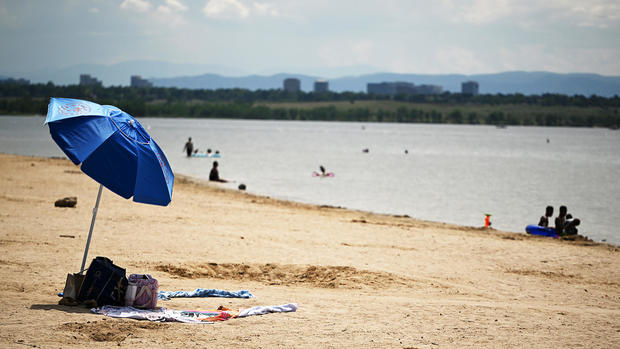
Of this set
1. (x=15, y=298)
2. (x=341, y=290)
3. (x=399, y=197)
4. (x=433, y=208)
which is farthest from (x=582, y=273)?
(x=399, y=197)

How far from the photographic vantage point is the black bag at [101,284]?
27.0 ft

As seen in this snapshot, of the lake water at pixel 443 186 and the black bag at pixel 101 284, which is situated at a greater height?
the black bag at pixel 101 284

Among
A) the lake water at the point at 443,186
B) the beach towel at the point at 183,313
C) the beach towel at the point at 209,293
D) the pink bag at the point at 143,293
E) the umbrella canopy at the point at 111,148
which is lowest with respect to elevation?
the lake water at the point at 443,186

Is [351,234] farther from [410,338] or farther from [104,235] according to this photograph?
[410,338]

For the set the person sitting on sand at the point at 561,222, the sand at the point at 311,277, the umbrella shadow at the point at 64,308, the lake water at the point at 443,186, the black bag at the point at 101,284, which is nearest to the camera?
the sand at the point at 311,277

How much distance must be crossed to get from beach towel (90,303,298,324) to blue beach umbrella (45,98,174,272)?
1.34 m

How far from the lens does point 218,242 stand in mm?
14523

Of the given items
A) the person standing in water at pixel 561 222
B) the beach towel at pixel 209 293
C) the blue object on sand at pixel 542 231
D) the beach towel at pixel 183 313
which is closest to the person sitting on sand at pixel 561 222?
the person standing in water at pixel 561 222

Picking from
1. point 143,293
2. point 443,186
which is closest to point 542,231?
point 143,293

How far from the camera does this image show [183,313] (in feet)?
27.1

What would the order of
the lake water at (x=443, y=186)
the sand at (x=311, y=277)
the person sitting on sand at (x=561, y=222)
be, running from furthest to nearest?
the lake water at (x=443, y=186) → the person sitting on sand at (x=561, y=222) → the sand at (x=311, y=277)

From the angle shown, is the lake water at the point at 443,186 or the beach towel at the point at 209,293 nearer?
the beach towel at the point at 209,293

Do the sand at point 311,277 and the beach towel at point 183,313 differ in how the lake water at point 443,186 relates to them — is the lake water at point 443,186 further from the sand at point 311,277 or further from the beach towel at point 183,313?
the beach towel at point 183,313

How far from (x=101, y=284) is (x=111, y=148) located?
172 cm
